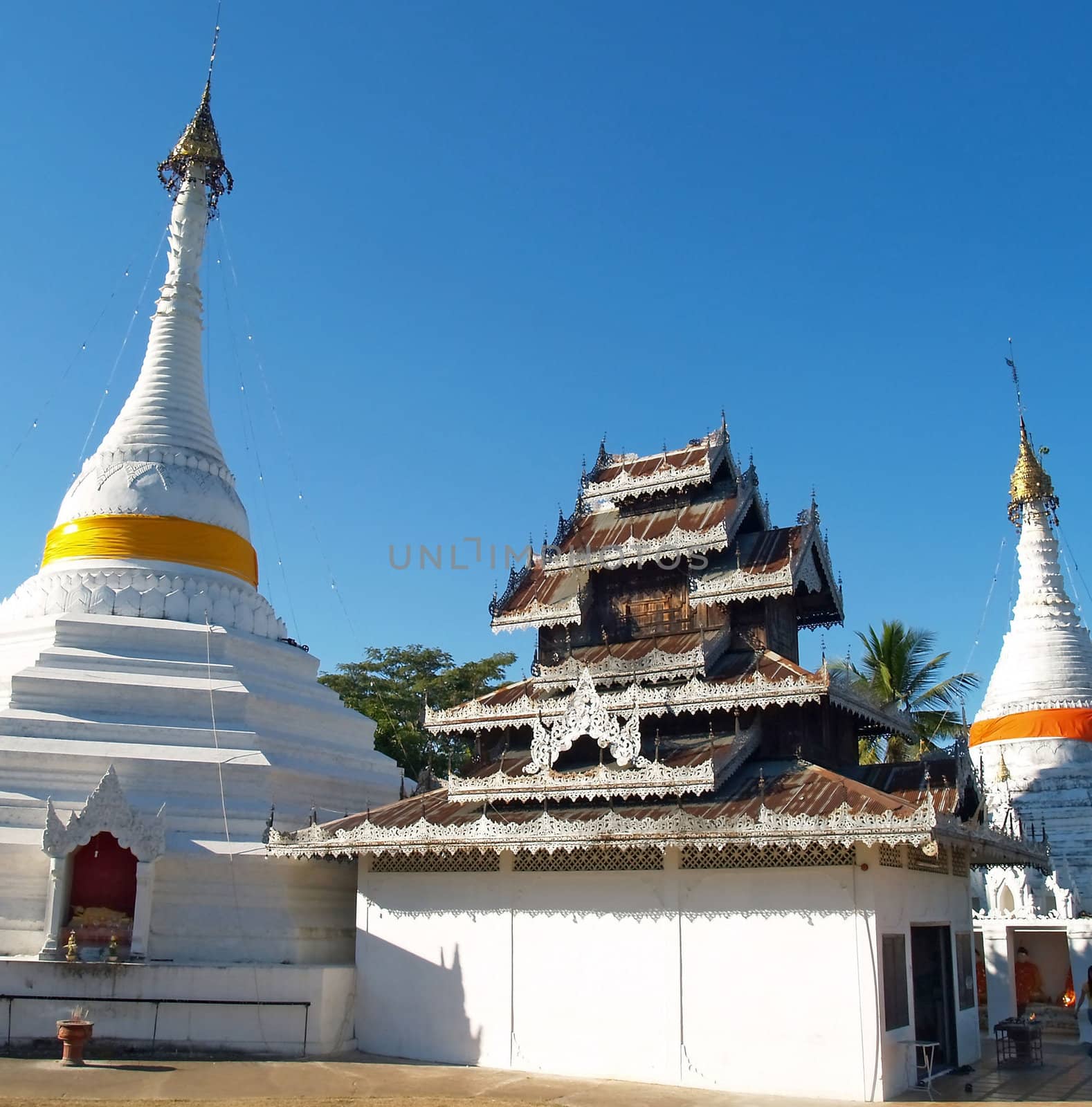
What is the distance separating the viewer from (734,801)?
18.2m

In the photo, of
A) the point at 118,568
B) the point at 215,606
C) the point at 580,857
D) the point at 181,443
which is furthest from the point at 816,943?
the point at 181,443

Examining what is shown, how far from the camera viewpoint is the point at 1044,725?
3516 centimetres

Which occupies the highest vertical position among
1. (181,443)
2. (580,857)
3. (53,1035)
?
(181,443)

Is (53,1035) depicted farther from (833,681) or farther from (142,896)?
(833,681)

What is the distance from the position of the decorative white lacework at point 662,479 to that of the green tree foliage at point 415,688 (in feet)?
79.6

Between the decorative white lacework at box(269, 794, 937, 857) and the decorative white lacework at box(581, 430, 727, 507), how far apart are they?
8517 mm

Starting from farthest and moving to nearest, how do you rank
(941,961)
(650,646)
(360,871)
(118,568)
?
(118,568) < (650,646) < (360,871) < (941,961)

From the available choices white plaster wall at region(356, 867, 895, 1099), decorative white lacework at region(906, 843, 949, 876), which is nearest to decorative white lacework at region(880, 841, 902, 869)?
decorative white lacework at region(906, 843, 949, 876)

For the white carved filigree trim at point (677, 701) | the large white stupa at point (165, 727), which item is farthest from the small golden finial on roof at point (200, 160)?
the white carved filigree trim at point (677, 701)

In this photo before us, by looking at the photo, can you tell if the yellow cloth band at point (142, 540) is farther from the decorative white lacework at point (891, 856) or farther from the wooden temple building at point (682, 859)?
the decorative white lacework at point (891, 856)

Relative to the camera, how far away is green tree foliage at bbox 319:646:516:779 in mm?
48406

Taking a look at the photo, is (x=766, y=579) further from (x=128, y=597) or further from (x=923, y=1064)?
(x=128, y=597)

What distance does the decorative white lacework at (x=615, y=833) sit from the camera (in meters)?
16.1

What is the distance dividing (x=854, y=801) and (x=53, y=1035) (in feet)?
→ 45.5
